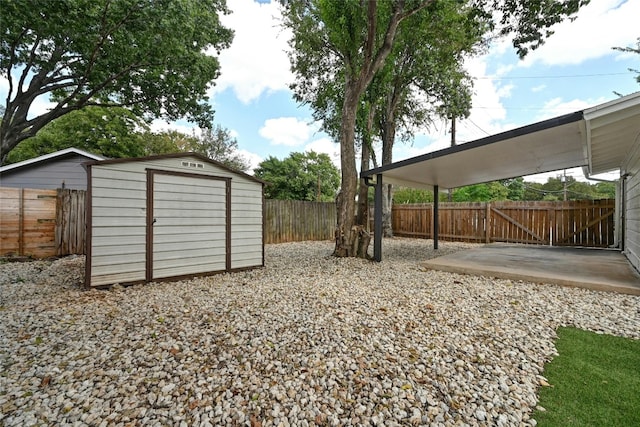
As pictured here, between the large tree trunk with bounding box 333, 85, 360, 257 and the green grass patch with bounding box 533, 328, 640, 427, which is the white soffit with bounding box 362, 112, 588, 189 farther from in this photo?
the green grass patch with bounding box 533, 328, 640, 427

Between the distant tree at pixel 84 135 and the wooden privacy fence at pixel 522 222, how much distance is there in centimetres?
1435

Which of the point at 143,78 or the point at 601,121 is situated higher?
the point at 143,78

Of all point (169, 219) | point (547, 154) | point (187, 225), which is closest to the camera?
point (169, 219)

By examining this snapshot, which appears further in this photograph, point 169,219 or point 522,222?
point 522,222

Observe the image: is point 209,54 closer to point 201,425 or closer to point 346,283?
point 346,283

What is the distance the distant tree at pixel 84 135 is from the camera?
12305 mm

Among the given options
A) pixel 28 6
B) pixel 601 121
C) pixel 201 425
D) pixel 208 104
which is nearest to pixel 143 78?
pixel 208 104

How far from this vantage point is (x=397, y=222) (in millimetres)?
11938

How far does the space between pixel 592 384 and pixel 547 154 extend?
4.76 metres

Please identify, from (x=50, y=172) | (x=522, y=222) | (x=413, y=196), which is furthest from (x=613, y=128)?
(x=413, y=196)

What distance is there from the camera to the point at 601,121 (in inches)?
127

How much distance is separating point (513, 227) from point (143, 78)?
1346 cm

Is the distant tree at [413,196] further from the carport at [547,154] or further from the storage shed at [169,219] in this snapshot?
the storage shed at [169,219]

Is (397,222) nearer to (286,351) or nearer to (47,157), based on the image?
(286,351)
